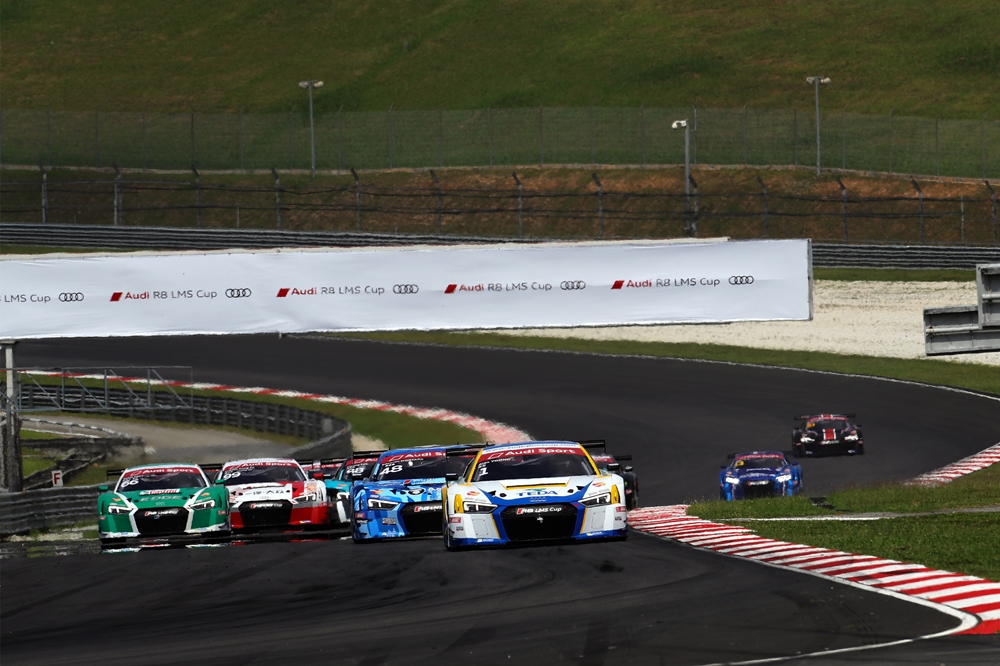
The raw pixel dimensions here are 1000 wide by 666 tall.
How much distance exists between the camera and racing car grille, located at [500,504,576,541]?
13.5 meters

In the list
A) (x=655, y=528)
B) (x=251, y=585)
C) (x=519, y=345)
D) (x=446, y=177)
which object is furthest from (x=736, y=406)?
(x=446, y=177)

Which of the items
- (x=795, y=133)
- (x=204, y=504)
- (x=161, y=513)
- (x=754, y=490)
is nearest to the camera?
(x=161, y=513)

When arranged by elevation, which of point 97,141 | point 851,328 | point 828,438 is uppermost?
point 97,141

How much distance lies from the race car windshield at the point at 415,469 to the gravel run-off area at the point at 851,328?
22724 mm

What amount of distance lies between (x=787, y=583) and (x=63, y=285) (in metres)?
15.2

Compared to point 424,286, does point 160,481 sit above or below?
below

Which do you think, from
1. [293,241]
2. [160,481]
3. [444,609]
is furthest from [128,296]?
[293,241]

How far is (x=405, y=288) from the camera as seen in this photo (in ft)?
76.8

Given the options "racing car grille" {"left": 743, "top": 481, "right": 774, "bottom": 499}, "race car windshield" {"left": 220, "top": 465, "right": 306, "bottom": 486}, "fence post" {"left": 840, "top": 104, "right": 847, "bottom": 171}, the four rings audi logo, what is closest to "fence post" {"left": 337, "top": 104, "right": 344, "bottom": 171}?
"fence post" {"left": 840, "top": 104, "right": 847, "bottom": 171}

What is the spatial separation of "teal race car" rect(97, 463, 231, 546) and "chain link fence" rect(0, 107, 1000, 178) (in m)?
38.7

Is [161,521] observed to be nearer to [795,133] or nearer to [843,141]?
[795,133]

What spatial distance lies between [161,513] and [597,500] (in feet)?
21.5

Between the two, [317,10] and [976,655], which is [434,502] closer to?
[976,655]

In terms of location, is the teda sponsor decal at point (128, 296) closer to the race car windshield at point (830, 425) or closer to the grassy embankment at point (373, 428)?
the grassy embankment at point (373, 428)
